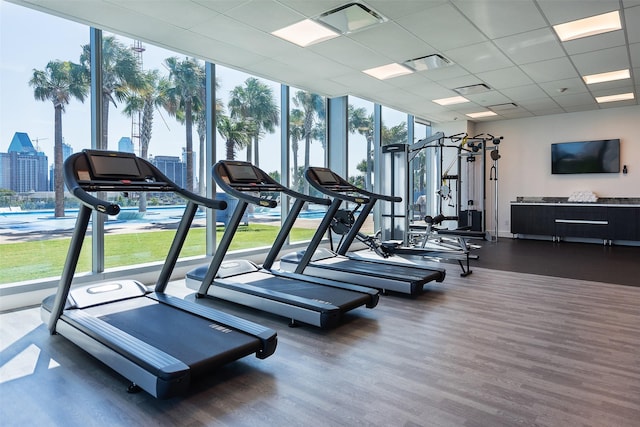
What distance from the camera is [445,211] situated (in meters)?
9.59

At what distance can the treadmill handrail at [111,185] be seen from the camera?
2.47 meters

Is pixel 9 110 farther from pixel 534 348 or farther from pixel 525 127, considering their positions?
pixel 525 127

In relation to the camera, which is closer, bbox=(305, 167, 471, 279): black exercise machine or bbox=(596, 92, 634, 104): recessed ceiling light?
bbox=(305, 167, 471, 279): black exercise machine

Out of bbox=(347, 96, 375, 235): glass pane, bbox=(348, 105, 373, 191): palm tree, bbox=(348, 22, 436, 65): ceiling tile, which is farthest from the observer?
bbox=(348, 105, 373, 191): palm tree

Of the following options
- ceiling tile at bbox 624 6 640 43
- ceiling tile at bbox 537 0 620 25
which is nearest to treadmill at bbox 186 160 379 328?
ceiling tile at bbox 537 0 620 25

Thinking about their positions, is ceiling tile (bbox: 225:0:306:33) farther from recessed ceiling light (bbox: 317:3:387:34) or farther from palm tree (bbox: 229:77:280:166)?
palm tree (bbox: 229:77:280:166)

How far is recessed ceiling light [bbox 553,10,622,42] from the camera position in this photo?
159 inches

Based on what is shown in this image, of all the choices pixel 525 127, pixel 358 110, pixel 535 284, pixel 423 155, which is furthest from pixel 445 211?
pixel 535 284

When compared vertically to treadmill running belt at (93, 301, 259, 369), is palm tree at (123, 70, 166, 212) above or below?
above

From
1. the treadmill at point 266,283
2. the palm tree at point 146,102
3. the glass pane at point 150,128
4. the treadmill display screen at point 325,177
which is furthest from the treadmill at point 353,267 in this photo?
the palm tree at point 146,102

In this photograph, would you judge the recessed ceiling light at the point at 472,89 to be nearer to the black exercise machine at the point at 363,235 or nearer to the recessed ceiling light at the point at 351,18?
the black exercise machine at the point at 363,235

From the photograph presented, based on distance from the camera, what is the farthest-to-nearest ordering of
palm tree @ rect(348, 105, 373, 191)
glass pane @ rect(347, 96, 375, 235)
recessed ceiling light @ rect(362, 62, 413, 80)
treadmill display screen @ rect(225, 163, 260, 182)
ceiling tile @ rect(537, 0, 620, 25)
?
1. palm tree @ rect(348, 105, 373, 191)
2. glass pane @ rect(347, 96, 375, 235)
3. recessed ceiling light @ rect(362, 62, 413, 80)
4. treadmill display screen @ rect(225, 163, 260, 182)
5. ceiling tile @ rect(537, 0, 620, 25)

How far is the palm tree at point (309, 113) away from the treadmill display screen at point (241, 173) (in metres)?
2.92

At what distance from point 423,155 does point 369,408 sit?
8.66 metres
